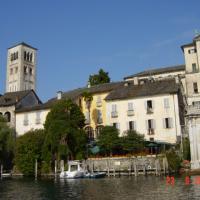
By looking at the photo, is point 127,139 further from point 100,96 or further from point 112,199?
point 112,199

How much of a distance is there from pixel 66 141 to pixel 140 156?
44.4ft

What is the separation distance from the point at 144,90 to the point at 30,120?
25.1m

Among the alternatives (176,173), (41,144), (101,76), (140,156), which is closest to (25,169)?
(41,144)

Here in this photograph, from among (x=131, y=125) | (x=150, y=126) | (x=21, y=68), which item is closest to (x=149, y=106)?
(x=150, y=126)

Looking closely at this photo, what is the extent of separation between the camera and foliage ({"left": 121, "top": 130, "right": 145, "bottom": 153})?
182 feet

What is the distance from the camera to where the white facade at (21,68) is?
124500mm

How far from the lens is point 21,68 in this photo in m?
126

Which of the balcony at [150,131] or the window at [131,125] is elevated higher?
the window at [131,125]

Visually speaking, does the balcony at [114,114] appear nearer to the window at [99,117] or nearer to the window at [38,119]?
the window at [99,117]

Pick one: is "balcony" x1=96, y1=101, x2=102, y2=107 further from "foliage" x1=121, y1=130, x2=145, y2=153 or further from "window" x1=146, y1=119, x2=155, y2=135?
"foliage" x1=121, y1=130, x2=145, y2=153

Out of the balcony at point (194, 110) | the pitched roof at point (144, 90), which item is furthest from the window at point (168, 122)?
the balcony at point (194, 110)

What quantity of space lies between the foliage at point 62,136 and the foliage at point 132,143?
801 cm

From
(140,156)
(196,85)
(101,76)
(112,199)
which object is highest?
(101,76)

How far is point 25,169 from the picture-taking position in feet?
204
